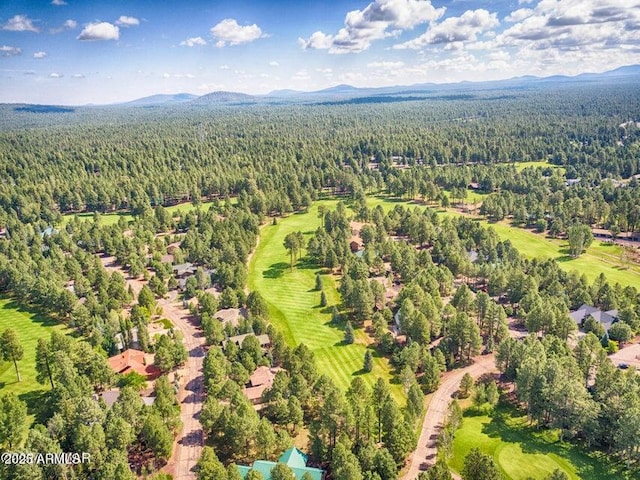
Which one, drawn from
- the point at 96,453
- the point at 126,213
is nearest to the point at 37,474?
the point at 96,453

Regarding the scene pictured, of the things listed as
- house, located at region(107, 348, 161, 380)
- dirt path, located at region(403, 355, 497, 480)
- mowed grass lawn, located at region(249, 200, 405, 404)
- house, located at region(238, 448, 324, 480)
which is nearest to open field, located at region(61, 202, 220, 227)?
mowed grass lawn, located at region(249, 200, 405, 404)

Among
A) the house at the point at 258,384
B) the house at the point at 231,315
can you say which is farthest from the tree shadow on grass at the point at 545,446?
the house at the point at 231,315

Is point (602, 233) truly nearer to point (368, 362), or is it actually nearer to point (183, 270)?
point (368, 362)

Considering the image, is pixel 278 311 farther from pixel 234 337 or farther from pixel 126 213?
pixel 126 213

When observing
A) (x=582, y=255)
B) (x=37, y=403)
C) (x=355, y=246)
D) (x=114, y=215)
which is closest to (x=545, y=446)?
(x=37, y=403)

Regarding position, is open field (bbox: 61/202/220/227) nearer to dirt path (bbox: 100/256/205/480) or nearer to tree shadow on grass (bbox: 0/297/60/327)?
tree shadow on grass (bbox: 0/297/60/327)

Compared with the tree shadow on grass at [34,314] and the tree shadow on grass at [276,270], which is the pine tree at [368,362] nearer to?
the tree shadow on grass at [276,270]

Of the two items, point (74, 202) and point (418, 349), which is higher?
point (74, 202)
